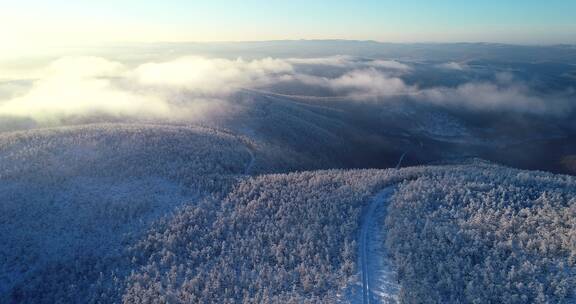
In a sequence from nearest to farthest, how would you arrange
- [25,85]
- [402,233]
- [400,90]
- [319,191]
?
[402,233]
[319,191]
[25,85]
[400,90]

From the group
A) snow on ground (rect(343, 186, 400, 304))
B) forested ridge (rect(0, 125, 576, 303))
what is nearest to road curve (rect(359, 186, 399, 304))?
snow on ground (rect(343, 186, 400, 304))

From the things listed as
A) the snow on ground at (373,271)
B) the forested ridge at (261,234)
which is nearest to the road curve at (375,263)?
the snow on ground at (373,271)

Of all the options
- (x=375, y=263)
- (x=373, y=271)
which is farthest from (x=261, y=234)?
(x=373, y=271)

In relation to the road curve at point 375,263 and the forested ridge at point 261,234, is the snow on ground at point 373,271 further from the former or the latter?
the forested ridge at point 261,234

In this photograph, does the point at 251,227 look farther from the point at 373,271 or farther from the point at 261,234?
the point at 373,271

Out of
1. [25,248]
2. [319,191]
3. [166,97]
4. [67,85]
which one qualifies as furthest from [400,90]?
[25,248]

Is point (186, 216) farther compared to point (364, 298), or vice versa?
point (186, 216)

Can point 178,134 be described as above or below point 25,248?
above

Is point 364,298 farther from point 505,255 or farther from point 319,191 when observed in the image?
point 319,191
